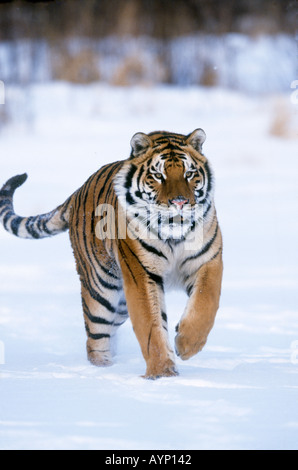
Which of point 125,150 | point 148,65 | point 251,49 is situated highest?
point 251,49

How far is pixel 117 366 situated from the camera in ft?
12.1

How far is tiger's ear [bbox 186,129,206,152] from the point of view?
3.50 m

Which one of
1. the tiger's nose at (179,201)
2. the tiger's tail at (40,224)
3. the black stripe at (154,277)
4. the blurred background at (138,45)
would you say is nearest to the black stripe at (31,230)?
the tiger's tail at (40,224)

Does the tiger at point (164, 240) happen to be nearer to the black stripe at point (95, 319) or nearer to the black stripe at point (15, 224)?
the black stripe at point (95, 319)

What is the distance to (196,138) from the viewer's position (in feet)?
11.5

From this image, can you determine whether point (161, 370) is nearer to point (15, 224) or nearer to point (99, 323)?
point (99, 323)

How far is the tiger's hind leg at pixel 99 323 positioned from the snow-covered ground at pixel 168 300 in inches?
3.6

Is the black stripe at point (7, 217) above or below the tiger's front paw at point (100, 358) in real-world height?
above

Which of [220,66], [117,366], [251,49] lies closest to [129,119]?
[220,66]

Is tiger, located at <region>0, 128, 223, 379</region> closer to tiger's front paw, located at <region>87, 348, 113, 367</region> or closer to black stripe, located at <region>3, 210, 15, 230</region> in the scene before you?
tiger's front paw, located at <region>87, 348, 113, 367</region>

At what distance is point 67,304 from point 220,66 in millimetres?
7155

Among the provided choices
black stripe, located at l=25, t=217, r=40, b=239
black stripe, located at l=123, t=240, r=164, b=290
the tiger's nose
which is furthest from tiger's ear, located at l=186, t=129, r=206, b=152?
black stripe, located at l=25, t=217, r=40, b=239

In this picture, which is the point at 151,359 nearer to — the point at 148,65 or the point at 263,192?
the point at 263,192

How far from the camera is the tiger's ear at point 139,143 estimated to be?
3455 mm
